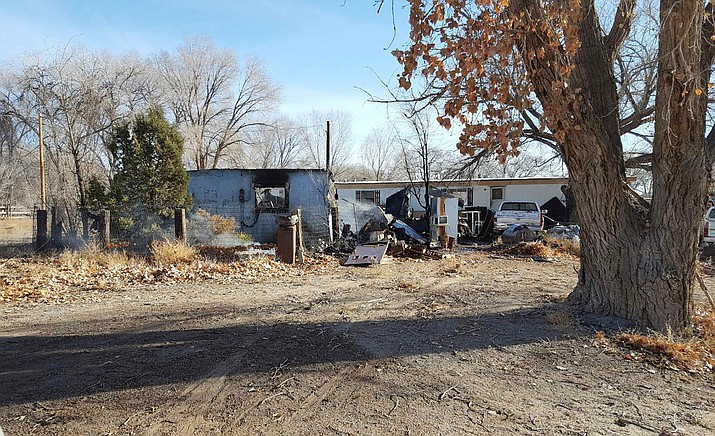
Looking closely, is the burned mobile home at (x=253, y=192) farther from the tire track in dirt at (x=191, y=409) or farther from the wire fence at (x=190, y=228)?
the tire track in dirt at (x=191, y=409)

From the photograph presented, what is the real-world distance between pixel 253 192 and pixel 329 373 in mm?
12984

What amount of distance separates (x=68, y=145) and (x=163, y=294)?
20.6m

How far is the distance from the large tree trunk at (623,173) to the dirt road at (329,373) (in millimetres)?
649

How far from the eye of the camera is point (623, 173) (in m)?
5.73

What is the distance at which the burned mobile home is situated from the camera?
16250mm

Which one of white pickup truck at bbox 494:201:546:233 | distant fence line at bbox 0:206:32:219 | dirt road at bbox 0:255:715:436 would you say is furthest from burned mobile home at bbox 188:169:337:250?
distant fence line at bbox 0:206:32:219

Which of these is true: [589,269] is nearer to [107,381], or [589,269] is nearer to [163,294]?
[107,381]

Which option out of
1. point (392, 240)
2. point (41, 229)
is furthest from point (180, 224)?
point (392, 240)

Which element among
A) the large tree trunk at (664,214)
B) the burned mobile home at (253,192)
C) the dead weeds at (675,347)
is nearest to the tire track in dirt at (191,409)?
the dead weeds at (675,347)

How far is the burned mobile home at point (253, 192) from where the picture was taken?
53.3 feet

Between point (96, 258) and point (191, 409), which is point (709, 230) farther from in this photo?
point (96, 258)

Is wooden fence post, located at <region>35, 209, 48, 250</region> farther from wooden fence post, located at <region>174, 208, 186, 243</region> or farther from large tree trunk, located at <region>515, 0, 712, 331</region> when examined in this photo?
large tree trunk, located at <region>515, 0, 712, 331</region>

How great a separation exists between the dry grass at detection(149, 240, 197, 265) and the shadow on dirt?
518cm

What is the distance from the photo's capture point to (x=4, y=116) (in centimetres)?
2614
